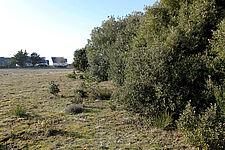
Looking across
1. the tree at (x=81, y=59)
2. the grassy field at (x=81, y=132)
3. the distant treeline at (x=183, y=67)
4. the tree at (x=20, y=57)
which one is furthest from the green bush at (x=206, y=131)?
the tree at (x=20, y=57)

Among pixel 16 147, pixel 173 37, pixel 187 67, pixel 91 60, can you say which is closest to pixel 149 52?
pixel 173 37

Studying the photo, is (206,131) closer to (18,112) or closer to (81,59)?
(18,112)

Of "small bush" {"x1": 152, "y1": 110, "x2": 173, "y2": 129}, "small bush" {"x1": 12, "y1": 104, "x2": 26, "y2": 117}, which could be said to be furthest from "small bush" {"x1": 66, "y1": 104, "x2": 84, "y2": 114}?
"small bush" {"x1": 152, "y1": 110, "x2": 173, "y2": 129}

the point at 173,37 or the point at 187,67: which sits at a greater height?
the point at 173,37

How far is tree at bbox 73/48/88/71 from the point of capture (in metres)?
25.0

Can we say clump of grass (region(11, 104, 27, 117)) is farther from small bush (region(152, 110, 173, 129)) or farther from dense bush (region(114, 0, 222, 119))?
small bush (region(152, 110, 173, 129))

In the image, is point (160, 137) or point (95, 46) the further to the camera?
point (95, 46)

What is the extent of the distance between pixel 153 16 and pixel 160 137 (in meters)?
5.09

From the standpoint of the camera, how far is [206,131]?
3.51m

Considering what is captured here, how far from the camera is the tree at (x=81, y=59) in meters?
25.0

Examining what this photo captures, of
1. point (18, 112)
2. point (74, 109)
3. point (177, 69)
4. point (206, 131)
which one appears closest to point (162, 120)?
point (206, 131)

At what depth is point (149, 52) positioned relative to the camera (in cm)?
565

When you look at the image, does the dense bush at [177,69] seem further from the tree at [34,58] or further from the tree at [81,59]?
the tree at [34,58]

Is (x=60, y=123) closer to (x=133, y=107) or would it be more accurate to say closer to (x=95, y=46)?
(x=133, y=107)
